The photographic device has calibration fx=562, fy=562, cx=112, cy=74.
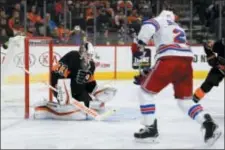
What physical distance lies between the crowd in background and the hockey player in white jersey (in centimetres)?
669

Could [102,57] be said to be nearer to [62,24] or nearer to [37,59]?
[62,24]

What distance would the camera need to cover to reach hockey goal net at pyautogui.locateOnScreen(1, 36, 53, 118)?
5.14 m

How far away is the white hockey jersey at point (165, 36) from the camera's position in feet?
14.2

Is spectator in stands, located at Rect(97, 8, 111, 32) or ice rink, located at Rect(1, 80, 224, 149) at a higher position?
spectator in stands, located at Rect(97, 8, 111, 32)

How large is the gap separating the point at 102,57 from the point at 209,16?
3.08 metres

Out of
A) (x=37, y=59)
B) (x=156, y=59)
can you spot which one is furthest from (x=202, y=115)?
(x=37, y=59)

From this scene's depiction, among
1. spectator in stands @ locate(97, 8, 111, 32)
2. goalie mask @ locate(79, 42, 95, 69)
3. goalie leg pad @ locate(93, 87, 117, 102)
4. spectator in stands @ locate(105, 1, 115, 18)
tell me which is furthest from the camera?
spectator in stands @ locate(105, 1, 115, 18)

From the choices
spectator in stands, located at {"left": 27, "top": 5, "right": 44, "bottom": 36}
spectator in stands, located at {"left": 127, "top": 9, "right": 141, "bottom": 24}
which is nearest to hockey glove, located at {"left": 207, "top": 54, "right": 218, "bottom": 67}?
spectator in stands, located at {"left": 27, "top": 5, "right": 44, "bottom": 36}

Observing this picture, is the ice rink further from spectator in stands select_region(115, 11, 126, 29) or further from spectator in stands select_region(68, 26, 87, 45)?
spectator in stands select_region(115, 11, 126, 29)

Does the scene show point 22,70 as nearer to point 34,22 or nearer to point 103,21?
point 34,22

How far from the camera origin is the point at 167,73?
432cm

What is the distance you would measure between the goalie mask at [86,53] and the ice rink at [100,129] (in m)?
0.64

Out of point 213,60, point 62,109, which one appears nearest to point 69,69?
point 62,109

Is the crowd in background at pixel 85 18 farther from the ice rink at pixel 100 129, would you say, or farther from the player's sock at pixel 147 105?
the player's sock at pixel 147 105
